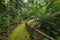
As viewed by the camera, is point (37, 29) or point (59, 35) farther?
point (37, 29)

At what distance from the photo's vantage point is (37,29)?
25.1 ft

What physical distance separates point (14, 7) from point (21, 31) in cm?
372

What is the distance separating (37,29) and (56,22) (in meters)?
1.01

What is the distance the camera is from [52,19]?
736cm

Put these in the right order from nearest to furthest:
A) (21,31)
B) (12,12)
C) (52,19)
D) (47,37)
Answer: (47,37)
(52,19)
(21,31)
(12,12)

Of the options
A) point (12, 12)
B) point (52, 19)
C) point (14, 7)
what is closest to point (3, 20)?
point (52, 19)

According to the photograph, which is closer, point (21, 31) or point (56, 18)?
point (56, 18)

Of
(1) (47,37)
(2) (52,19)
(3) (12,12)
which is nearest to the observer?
(1) (47,37)

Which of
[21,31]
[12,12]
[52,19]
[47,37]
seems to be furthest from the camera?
[12,12]

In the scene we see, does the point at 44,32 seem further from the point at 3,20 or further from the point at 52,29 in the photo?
the point at 3,20

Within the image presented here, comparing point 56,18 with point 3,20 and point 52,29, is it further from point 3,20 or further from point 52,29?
point 3,20

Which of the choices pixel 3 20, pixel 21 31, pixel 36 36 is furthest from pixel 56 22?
pixel 3 20

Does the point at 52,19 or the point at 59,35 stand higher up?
the point at 52,19

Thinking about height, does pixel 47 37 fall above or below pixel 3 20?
below
